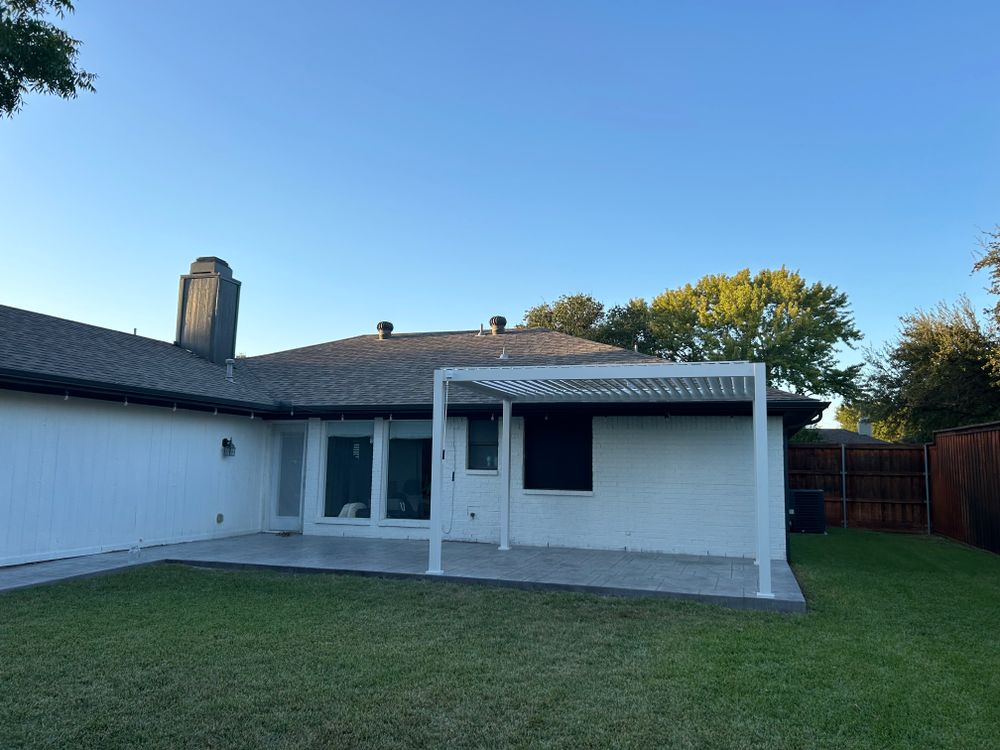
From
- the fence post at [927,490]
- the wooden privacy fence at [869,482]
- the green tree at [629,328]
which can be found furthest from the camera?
the green tree at [629,328]

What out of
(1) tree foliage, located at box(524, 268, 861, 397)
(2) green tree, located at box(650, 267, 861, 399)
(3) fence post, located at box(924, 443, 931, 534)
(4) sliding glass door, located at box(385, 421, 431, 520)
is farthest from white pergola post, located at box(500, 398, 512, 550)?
(2) green tree, located at box(650, 267, 861, 399)

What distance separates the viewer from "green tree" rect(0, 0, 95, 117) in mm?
8539

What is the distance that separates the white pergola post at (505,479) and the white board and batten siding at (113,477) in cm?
471

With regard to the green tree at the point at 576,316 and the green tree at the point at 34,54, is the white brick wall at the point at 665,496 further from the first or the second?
the green tree at the point at 576,316

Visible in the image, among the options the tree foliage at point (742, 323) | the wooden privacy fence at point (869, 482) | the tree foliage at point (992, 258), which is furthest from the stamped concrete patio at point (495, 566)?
the tree foliage at point (742, 323)

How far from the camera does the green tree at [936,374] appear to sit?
54.9 ft

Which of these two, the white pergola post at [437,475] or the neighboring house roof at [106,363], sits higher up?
the neighboring house roof at [106,363]

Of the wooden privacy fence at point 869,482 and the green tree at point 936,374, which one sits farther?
the green tree at point 936,374

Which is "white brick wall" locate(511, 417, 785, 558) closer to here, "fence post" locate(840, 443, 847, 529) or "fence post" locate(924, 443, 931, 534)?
"fence post" locate(840, 443, 847, 529)

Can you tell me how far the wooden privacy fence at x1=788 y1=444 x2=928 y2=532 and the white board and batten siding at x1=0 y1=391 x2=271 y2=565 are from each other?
12162mm

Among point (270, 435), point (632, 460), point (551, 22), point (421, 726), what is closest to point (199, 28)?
point (551, 22)

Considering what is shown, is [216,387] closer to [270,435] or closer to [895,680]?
[270,435]

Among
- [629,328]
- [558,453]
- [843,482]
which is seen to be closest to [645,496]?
[558,453]

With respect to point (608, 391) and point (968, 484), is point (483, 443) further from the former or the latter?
point (968, 484)
